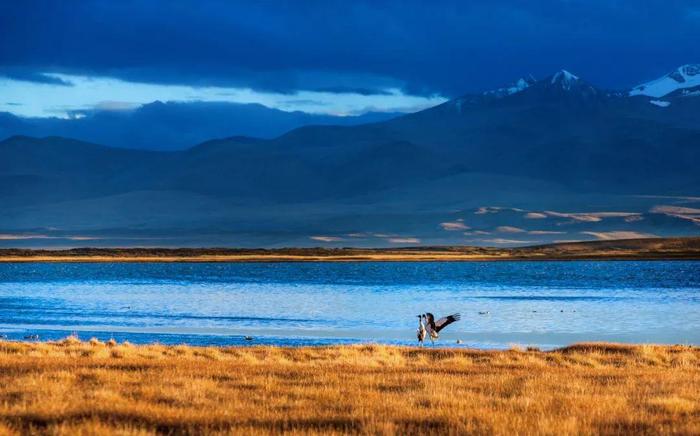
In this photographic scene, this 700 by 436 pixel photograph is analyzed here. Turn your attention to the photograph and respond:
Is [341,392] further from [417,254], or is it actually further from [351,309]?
[417,254]

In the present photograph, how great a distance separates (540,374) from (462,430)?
26.2ft

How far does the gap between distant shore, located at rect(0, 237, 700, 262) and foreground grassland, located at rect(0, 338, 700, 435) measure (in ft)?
401

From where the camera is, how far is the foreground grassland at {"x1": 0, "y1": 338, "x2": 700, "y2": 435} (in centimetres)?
1534

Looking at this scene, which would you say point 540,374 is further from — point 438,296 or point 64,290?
point 64,290

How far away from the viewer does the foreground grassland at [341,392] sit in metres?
15.3

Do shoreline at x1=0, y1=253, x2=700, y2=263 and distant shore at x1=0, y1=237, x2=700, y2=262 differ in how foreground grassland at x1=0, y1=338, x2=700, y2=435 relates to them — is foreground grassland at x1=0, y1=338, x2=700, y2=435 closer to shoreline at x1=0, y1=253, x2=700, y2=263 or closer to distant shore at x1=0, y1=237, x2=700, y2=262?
shoreline at x1=0, y1=253, x2=700, y2=263

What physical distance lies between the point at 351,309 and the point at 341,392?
36832mm

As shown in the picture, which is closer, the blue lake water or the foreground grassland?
the foreground grassland

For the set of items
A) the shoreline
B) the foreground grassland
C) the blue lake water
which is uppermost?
the shoreline

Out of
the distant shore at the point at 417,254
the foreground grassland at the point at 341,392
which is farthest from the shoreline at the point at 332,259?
the foreground grassland at the point at 341,392

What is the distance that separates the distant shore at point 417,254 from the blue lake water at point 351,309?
185 ft

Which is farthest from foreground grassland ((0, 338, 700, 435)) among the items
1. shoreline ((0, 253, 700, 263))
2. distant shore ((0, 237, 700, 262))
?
distant shore ((0, 237, 700, 262))

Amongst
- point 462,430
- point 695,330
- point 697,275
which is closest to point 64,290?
point 695,330

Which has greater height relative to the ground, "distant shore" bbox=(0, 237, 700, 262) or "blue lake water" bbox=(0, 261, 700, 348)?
"distant shore" bbox=(0, 237, 700, 262)
